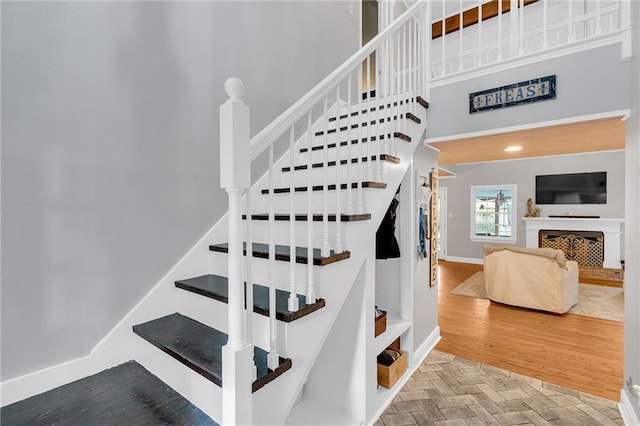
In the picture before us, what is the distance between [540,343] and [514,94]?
2514 mm

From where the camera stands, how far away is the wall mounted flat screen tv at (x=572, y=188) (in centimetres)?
616

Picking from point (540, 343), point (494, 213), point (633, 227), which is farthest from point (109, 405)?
point (494, 213)

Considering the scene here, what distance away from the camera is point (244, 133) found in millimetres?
1076

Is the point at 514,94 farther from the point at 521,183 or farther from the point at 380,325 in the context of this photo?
the point at 521,183

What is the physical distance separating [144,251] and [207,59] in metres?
1.30

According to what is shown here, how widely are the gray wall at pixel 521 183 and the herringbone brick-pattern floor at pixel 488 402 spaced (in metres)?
5.28

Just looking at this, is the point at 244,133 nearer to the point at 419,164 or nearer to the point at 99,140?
the point at 99,140

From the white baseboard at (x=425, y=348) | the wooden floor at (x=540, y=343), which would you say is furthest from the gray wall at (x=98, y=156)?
the wooden floor at (x=540, y=343)

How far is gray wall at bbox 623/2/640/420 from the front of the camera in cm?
178

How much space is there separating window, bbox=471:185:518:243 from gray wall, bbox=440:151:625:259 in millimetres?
114

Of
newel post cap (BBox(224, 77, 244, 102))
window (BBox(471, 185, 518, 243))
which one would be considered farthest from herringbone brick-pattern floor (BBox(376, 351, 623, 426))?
window (BBox(471, 185, 518, 243))

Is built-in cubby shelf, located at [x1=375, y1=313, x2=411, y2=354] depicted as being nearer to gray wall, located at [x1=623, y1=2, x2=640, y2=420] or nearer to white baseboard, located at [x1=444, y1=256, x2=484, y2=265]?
gray wall, located at [x1=623, y1=2, x2=640, y2=420]

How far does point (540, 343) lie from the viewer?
319 cm

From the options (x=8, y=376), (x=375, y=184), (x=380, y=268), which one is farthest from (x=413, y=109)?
(x=8, y=376)
